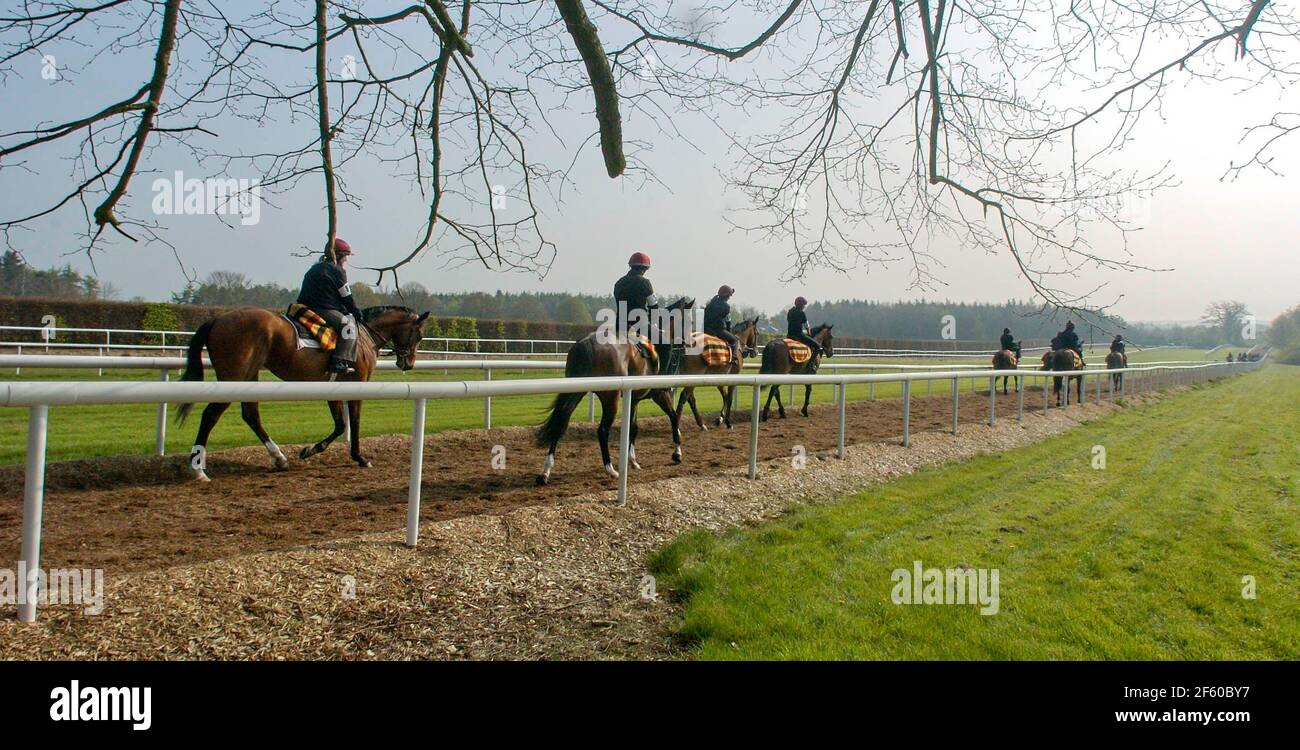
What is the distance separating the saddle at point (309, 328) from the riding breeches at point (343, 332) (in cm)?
6

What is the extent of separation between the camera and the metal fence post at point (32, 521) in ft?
8.63

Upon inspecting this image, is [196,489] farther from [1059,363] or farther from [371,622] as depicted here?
[1059,363]

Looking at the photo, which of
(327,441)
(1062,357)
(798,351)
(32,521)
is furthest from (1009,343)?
(32,521)

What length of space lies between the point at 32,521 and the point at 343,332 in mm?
4707

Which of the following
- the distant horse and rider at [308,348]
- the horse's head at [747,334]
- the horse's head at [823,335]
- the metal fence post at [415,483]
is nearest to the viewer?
the metal fence post at [415,483]

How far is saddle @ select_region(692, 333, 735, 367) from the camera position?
1072cm

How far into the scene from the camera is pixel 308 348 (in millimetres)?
6945

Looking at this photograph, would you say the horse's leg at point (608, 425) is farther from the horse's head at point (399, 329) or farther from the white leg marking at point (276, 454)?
the white leg marking at point (276, 454)

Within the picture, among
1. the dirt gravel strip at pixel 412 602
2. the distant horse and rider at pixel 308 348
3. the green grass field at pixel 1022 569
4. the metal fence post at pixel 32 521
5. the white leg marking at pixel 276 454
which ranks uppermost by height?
the distant horse and rider at pixel 308 348

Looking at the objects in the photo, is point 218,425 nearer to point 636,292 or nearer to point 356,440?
point 356,440

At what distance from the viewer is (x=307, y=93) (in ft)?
15.8

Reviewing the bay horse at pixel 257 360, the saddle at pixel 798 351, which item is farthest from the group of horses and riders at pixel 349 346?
the saddle at pixel 798 351

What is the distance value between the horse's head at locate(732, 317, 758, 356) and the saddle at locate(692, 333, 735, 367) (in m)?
1.54

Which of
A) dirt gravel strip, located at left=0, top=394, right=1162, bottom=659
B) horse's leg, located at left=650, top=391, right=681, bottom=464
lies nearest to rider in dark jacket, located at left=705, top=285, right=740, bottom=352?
horse's leg, located at left=650, top=391, right=681, bottom=464
